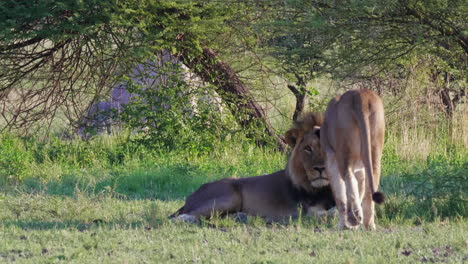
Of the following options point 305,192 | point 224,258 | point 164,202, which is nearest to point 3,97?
point 164,202

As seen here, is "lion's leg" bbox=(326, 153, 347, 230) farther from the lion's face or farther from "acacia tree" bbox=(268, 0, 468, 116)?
"acacia tree" bbox=(268, 0, 468, 116)

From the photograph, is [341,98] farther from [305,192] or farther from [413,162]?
[413,162]

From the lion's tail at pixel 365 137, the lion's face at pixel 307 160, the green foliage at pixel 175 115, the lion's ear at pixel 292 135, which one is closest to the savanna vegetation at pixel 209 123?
the green foliage at pixel 175 115

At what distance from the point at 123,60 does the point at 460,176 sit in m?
6.43

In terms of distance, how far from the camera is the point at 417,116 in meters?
13.9

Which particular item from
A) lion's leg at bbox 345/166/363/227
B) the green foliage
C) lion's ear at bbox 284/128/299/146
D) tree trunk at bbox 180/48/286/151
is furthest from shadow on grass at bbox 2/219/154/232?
tree trunk at bbox 180/48/286/151

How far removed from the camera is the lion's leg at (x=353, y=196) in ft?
21.3

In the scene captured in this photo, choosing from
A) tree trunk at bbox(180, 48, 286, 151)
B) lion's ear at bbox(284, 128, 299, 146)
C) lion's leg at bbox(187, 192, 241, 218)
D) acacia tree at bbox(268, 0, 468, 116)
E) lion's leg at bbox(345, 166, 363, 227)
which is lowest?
lion's leg at bbox(187, 192, 241, 218)

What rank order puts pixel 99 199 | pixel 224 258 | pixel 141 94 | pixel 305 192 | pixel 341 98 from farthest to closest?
pixel 141 94 → pixel 99 199 → pixel 305 192 → pixel 341 98 → pixel 224 258

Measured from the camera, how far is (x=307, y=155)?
7.28m

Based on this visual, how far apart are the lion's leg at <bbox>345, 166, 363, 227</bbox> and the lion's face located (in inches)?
23.5

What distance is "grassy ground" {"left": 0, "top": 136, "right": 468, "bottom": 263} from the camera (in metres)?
5.72

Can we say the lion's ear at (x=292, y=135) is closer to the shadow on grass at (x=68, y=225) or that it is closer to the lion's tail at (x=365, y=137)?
the lion's tail at (x=365, y=137)

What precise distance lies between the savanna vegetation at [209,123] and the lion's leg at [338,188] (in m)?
0.25
